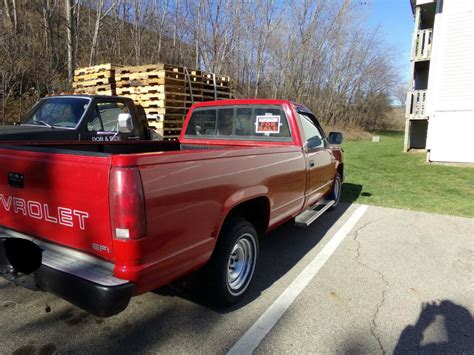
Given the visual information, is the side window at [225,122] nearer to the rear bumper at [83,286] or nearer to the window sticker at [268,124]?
the window sticker at [268,124]

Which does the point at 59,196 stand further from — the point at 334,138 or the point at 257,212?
the point at 334,138

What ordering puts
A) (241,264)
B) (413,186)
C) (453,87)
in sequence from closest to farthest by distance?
(241,264) < (413,186) < (453,87)

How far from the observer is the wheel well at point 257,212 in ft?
10.4

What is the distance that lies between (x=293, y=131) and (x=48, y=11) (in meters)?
15.9

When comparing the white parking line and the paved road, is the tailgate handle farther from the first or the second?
the white parking line

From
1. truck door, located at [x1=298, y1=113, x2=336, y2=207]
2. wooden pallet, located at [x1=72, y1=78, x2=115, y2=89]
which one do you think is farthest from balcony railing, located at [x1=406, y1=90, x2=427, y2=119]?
wooden pallet, located at [x1=72, y1=78, x2=115, y2=89]

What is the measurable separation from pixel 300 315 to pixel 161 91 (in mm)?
7472

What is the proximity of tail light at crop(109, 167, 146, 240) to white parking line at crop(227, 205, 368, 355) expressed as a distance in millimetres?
1231

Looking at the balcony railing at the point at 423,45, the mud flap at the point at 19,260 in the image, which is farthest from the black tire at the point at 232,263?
the balcony railing at the point at 423,45

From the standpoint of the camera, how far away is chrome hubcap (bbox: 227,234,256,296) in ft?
10.3

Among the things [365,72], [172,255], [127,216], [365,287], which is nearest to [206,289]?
[172,255]

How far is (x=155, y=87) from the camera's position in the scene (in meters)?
9.22

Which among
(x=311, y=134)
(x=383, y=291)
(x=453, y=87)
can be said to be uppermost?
(x=453, y=87)

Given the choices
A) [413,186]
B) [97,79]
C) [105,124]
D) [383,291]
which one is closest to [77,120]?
[105,124]
